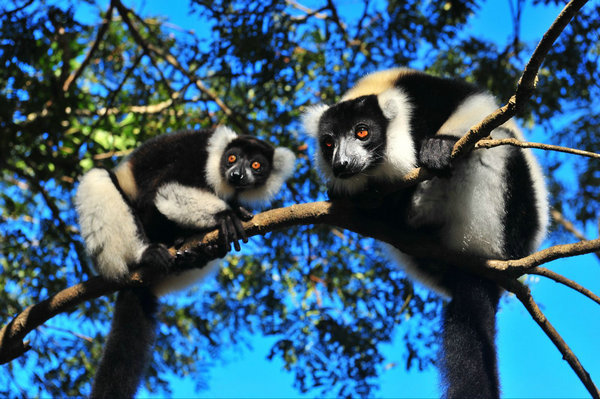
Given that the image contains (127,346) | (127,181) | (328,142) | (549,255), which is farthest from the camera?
(127,181)

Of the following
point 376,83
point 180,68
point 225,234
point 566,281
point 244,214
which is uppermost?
point 180,68

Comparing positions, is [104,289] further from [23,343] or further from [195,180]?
[195,180]

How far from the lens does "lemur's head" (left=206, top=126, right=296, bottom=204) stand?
509cm

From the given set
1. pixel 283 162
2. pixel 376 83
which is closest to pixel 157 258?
pixel 283 162

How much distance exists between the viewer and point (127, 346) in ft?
14.2

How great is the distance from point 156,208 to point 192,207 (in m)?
0.34

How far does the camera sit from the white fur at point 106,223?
4.47 m

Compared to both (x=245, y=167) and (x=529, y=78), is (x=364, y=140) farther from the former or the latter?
(x=245, y=167)

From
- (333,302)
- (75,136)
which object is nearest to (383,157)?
(333,302)

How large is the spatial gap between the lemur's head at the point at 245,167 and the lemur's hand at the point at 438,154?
208cm

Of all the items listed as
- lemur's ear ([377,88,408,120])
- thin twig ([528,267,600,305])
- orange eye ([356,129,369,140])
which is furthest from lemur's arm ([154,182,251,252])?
thin twig ([528,267,600,305])

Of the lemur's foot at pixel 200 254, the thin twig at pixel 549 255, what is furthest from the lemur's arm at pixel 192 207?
the thin twig at pixel 549 255

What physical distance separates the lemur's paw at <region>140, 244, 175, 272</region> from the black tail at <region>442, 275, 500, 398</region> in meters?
1.97

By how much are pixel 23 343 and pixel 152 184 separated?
159cm
